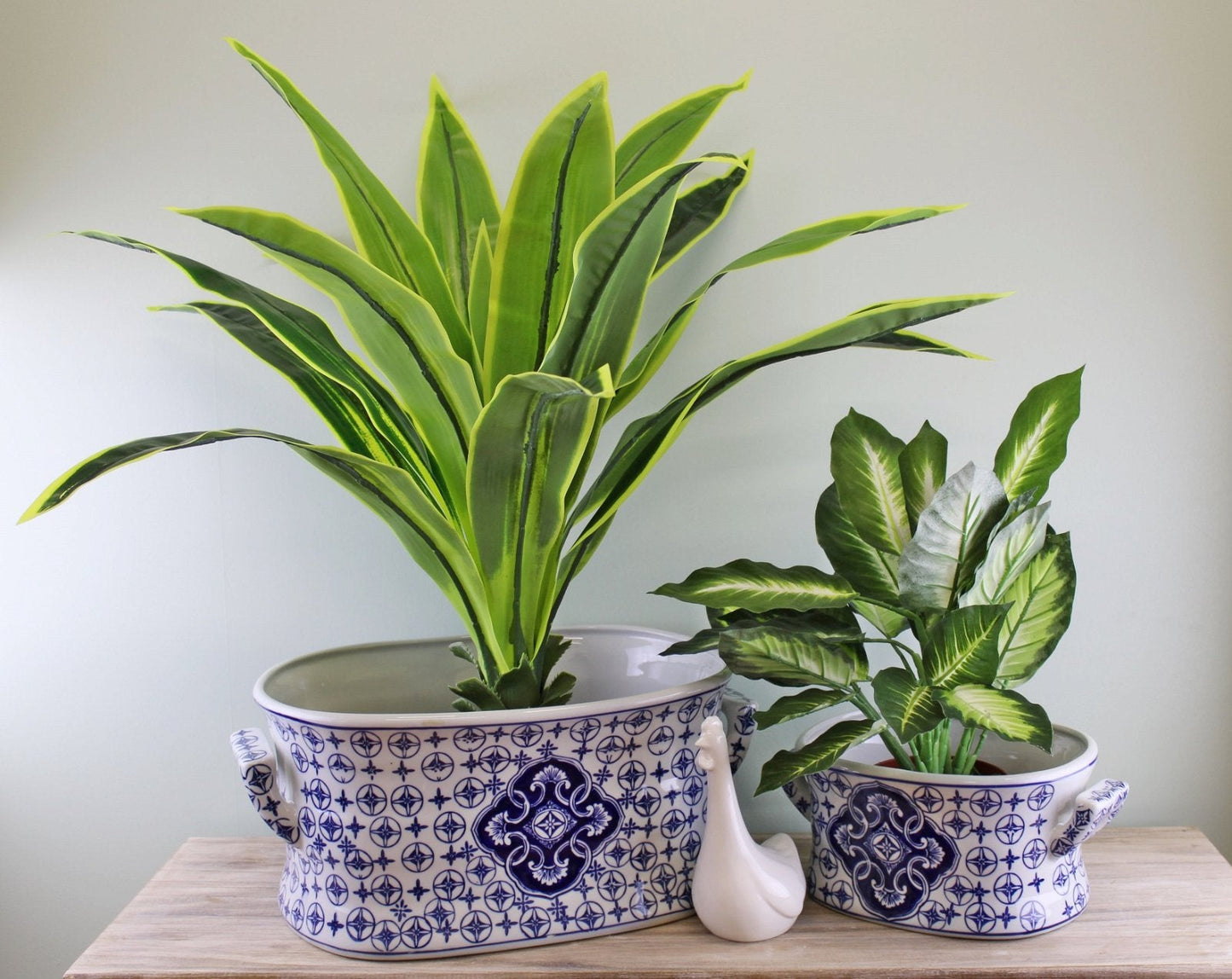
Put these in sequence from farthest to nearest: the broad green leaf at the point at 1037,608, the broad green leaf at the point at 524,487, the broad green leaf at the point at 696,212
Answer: the broad green leaf at the point at 696,212 → the broad green leaf at the point at 1037,608 → the broad green leaf at the point at 524,487

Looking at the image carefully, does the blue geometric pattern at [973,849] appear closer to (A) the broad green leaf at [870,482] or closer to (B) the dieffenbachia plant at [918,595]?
(B) the dieffenbachia plant at [918,595]

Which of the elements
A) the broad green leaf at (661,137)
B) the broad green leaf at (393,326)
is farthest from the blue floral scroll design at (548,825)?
the broad green leaf at (661,137)

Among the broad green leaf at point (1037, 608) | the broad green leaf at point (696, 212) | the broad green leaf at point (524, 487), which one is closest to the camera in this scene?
the broad green leaf at point (524, 487)

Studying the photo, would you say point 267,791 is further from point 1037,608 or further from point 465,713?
point 1037,608

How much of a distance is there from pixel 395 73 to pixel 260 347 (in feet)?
1.04

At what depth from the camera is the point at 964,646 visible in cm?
64

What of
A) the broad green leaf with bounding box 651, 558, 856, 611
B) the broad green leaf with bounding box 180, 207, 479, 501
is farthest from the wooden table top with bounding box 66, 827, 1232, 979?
the broad green leaf with bounding box 180, 207, 479, 501

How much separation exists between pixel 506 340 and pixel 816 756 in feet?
1.20

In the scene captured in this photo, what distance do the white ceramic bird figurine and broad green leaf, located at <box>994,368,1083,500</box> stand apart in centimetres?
29

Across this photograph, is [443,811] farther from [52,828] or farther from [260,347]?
[52,828]

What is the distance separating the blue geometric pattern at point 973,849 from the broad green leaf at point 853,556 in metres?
0.14

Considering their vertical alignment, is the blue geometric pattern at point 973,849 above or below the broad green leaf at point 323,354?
Result: below

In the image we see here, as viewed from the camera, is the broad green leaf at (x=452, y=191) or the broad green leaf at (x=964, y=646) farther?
the broad green leaf at (x=452, y=191)

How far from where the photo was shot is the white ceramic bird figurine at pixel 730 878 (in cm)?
67
